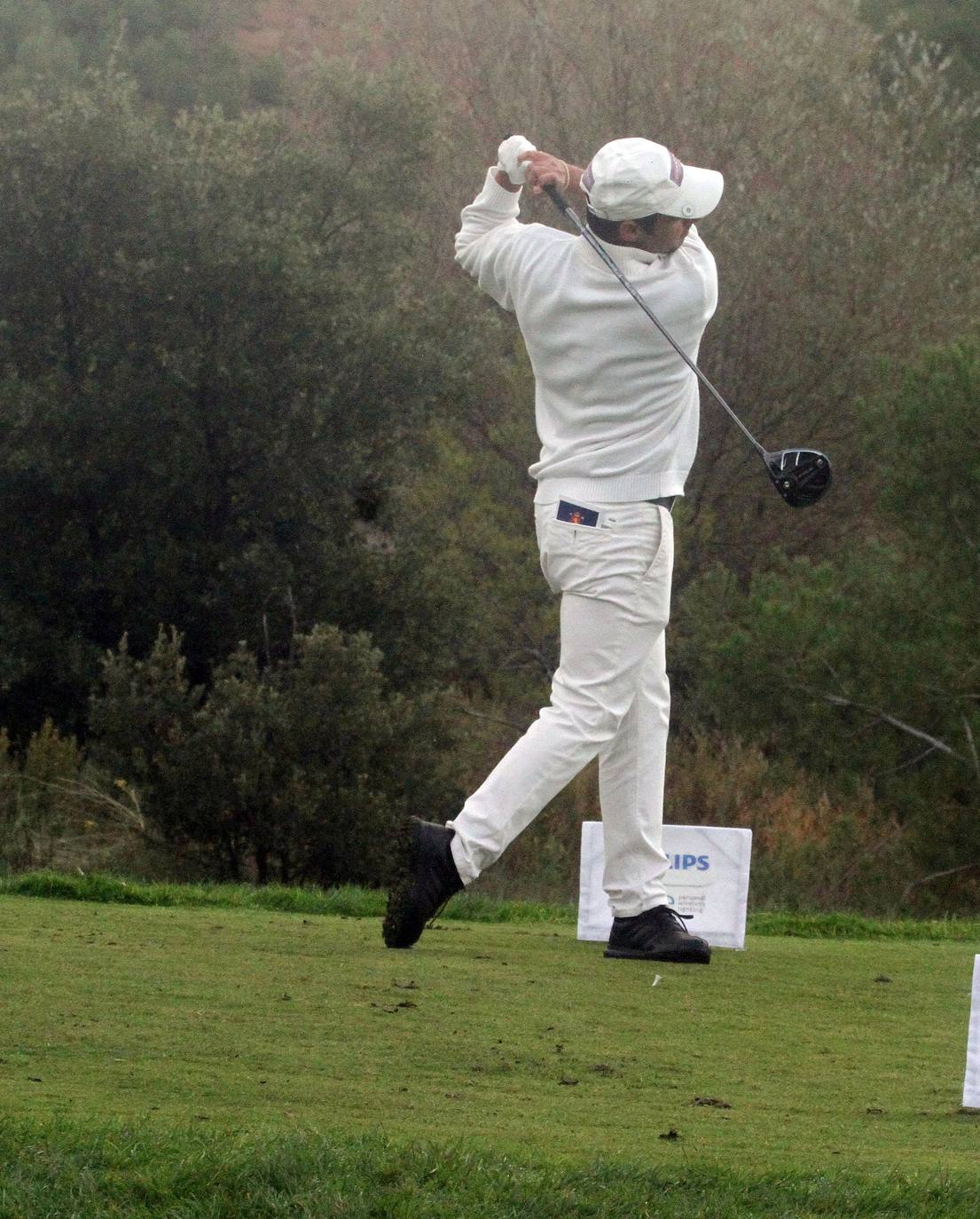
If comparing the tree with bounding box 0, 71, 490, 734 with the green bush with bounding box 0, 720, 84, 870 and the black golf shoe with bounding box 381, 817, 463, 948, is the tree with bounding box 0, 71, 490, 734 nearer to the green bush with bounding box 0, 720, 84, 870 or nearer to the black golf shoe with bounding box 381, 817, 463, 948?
the green bush with bounding box 0, 720, 84, 870

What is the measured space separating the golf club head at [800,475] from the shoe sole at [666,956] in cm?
129

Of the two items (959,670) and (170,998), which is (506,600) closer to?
(959,670)

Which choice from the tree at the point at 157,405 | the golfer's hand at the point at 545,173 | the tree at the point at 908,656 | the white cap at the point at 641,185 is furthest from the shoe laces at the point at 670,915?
the tree at the point at 157,405

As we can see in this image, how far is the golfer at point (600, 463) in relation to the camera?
16.7ft

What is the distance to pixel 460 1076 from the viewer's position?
372 cm

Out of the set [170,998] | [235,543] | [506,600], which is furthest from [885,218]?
[170,998]

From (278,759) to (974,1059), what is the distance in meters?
8.98

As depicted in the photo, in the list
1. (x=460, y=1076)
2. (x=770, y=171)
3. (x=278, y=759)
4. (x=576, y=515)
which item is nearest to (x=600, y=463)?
(x=576, y=515)

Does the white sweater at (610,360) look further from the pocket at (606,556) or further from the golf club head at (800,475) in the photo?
the golf club head at (800,475)

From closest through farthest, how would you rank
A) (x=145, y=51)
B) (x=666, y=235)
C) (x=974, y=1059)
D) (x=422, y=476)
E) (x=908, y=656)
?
(x=974, y=1059)
(x=666, y=235)
(x=908, y=656)
(x=422, y=476)
(x=145, y=51)

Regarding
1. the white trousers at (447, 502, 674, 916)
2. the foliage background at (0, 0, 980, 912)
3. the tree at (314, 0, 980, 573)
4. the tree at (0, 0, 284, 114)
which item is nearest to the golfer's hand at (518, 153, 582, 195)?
the white trousers at (447, 502, 674, 916)

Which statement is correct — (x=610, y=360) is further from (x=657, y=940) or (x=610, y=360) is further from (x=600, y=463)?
(x=657, y=940)

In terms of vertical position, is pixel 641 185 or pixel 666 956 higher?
pixel 641 185

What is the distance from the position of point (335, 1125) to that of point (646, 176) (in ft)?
9.28
